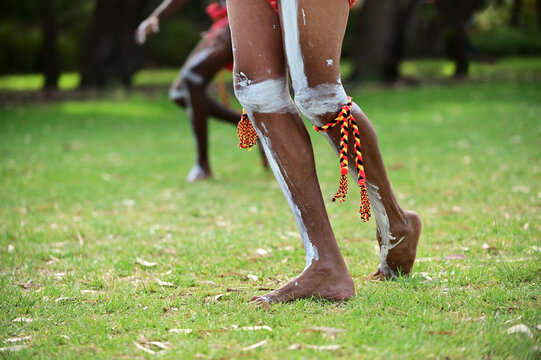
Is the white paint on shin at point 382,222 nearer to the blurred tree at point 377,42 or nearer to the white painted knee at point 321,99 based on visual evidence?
the white painted knee at point 321,99

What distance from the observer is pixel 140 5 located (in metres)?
16.8

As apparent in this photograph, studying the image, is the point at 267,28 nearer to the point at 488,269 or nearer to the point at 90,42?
the point at 488,269

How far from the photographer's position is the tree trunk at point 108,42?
53.4 feet

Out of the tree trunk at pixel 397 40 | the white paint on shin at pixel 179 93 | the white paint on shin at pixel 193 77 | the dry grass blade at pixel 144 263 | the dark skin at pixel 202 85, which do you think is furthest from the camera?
the tree trunk at pixel 397 40

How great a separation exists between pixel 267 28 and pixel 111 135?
750cm

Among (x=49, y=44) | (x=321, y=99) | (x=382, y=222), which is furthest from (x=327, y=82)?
(x=49, y=44)

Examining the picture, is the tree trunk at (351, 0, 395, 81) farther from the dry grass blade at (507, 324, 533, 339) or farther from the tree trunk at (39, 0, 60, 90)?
the dry grass blade at (507, 324, 533, 339)

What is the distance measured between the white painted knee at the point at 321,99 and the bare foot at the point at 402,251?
0.61 meters

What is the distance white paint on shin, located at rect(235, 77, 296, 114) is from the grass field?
77cm

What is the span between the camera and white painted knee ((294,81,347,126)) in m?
2.53

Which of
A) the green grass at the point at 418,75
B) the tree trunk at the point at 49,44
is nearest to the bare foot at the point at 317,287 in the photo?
the green grass at the point at 418,75

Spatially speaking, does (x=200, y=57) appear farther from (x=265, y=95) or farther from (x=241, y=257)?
(x=265, y=95)

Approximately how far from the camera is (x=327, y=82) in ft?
8.28

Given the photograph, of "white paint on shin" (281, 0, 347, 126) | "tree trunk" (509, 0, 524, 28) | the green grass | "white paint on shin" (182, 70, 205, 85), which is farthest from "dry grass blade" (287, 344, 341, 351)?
"tree trunk" (509, 0, 524, 28)
